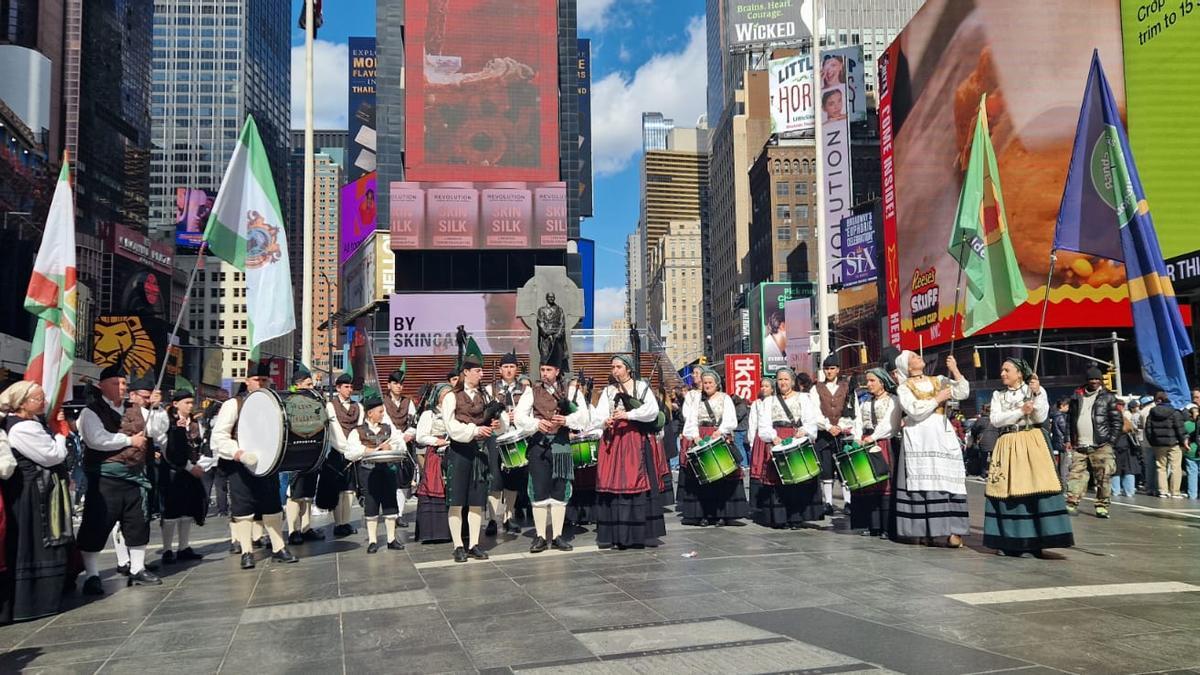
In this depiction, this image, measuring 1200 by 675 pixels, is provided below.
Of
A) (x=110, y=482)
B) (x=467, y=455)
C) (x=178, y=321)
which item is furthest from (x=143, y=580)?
(x=467, y=455)

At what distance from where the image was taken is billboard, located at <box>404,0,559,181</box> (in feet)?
161

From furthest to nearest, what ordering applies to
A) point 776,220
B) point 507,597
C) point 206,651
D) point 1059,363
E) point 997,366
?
point 776,220
point 997,366
point 1059,363
point 507,597
point 206,651

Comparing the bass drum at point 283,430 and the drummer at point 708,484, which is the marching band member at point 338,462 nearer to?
the bass drum at point 283,430

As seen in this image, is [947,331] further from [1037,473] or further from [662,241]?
[662,241]

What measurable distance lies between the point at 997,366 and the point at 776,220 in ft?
190

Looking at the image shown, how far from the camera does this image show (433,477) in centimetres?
1005

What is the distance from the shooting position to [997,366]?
46.6 metres

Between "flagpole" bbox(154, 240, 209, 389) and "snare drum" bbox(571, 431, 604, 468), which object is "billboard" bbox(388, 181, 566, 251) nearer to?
"flagpole" bbox(154, 240, 209, 389)

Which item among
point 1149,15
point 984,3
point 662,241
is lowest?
point 1149,15

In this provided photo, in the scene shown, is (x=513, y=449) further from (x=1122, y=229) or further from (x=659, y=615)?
(x=1122, y=229)

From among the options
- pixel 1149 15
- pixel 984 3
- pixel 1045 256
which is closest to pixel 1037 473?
pixel 1149 15

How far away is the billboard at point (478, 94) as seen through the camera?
161ft

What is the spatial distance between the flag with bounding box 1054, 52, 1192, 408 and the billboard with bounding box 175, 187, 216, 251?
107 m

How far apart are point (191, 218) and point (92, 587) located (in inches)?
4343
